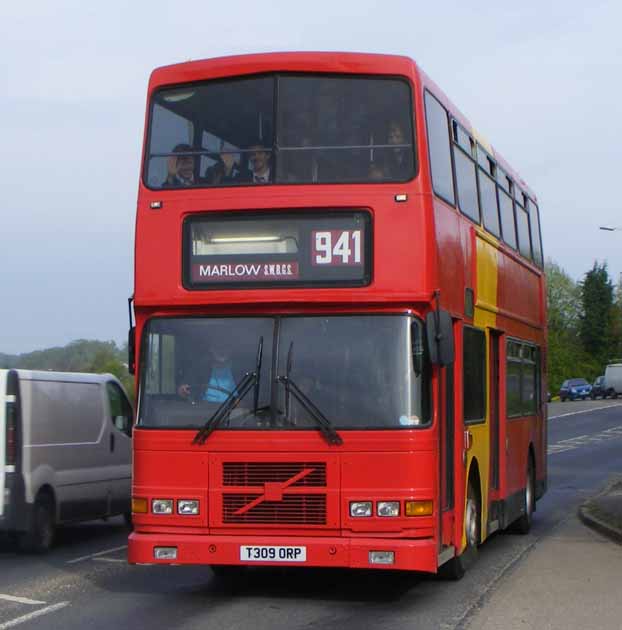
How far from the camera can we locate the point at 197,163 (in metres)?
11.6

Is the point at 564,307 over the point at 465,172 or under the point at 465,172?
over

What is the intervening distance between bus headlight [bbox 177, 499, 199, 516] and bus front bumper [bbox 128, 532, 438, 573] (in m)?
0.18

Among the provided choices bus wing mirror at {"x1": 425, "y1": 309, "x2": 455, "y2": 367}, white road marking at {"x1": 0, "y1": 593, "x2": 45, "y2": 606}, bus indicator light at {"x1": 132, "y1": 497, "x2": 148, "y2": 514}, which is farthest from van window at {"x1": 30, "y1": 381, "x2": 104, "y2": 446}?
bus wing mirror at {"x1": 425, "y1": 309, "x2": 455, "y2": 367}

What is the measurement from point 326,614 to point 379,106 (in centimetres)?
421

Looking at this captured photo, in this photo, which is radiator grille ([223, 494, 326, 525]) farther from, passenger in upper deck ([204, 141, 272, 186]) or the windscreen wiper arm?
passenger in upper deck ([204, 141, 272, 186])

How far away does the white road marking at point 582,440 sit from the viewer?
4181 cm

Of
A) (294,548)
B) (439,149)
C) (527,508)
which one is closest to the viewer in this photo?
(294,548)

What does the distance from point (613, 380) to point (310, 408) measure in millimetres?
86758

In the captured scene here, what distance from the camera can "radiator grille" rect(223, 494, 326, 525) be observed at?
35.5ft

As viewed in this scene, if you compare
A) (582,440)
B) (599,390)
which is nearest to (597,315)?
(599,390)

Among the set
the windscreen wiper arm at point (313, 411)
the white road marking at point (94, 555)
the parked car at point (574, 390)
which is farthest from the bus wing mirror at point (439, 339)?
the parked car at point (574, 390)

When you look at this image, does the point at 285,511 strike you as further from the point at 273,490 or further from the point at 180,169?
the point at 180,169

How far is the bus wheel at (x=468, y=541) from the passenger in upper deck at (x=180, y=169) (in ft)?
13.3

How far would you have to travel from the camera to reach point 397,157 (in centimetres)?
1130
